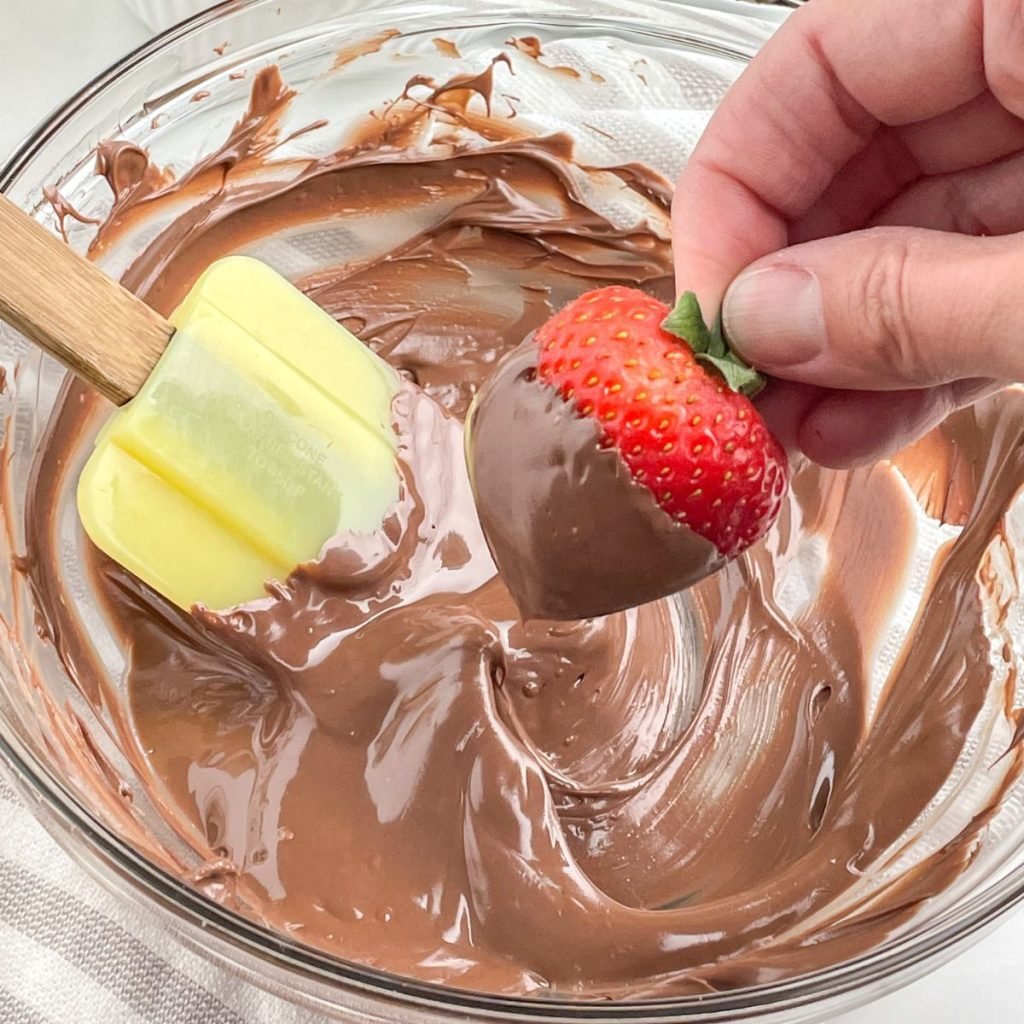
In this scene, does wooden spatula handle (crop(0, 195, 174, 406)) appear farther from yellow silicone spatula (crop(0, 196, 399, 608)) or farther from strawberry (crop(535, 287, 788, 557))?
strawberry (crop(535, 287, 788, 557))

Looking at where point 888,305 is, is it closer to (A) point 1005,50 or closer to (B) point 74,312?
(A) point 1005,50

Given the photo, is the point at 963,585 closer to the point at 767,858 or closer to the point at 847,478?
the point at 847,478

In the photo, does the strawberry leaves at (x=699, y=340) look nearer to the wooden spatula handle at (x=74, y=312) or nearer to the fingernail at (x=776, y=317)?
the fingernail at (x=776, y=317)

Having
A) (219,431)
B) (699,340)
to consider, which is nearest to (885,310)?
(699,340)

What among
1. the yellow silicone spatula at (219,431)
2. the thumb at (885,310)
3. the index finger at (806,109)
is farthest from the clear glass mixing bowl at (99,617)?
the thumb at (885,310)

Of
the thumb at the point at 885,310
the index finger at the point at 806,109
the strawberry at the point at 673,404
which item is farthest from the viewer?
the index finger at the point at 806,109

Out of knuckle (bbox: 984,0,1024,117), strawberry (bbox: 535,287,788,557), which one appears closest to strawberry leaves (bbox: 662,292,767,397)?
strawberry (bbox: 535,287,788,557)

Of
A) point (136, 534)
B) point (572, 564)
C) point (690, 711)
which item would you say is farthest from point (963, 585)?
point (136, 534)
